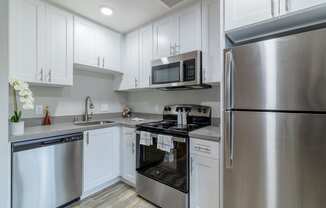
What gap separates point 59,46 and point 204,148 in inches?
86.2

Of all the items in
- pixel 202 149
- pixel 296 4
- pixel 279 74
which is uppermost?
pixel 296 4

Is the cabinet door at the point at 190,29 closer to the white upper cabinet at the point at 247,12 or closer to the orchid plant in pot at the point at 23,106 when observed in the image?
the white upper cabinet at the point at 247,12

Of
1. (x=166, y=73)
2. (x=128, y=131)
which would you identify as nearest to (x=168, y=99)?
(x=166, y=73)

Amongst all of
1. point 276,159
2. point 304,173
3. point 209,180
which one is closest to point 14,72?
point 209,180

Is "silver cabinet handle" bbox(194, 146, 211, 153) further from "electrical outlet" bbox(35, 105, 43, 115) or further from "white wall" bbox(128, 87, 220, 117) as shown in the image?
"electrical outlet" bbox(35, 105, 43, 115)

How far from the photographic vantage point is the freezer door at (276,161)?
3.26ft

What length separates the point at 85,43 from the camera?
2418mm

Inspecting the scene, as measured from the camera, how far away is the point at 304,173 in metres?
1.02

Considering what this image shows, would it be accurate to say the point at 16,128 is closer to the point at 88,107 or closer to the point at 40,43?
the point at 40,43

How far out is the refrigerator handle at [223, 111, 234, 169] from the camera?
1.32 m

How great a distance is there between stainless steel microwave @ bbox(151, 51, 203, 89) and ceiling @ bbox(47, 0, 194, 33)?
0.65 m

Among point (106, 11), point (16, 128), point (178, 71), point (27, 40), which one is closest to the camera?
point (16, 128)

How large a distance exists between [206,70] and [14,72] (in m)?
2.12

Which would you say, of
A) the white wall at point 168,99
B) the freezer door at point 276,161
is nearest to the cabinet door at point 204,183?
the freezer door at point 276,161
